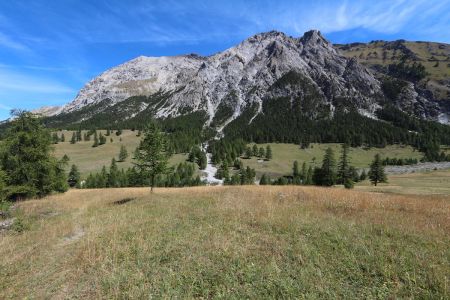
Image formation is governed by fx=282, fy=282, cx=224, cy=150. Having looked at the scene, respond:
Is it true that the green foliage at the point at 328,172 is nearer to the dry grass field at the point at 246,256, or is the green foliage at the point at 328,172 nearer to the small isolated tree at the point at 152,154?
the small isolated tree at the point at 152,154

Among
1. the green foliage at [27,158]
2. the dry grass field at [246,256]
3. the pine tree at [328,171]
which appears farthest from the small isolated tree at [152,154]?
the pine tree at [328,171]

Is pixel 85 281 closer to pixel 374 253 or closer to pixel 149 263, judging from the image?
pixel 149 263

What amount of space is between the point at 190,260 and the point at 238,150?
539 feet

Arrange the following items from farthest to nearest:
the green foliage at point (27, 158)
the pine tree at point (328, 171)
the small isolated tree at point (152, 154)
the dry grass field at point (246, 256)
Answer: the pine tree at point (328, 171) → the green foliage at point (27, 158) → the small isolated tree at point (152, 154) → the dry grass field at point (246, 256)

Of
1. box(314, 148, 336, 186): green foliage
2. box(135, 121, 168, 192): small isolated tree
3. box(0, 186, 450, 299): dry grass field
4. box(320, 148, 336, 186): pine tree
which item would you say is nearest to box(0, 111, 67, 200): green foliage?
box(135, 121, 168, 192): small isolated tree

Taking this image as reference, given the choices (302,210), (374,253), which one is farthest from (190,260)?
(302,210)

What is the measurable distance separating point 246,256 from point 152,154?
81.6ft

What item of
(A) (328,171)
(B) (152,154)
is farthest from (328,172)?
(B) (152,154)

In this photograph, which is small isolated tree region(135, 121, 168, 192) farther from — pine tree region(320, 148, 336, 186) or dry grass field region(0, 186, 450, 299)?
pine tree region(320, 148, 336, 186)

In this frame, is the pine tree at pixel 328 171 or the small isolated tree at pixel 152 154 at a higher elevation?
the small isolated tree at pixel 152 154

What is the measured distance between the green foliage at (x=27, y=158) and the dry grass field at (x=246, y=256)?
896 inches

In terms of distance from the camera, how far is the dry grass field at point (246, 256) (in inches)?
292

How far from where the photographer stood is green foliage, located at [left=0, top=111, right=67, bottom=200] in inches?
1323

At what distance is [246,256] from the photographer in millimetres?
9164
